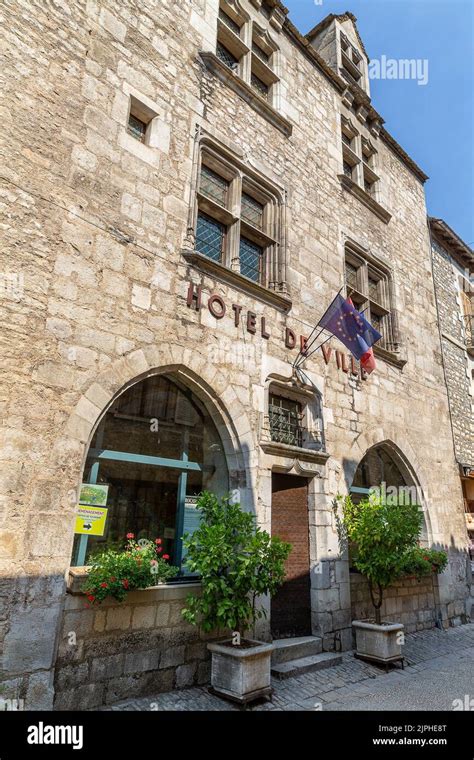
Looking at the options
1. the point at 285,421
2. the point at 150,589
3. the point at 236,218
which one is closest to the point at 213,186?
the point at 236,218

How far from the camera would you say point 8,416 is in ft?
11.9

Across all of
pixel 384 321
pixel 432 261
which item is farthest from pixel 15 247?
pixel 432 261

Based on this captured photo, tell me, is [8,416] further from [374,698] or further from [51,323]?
[374,698]

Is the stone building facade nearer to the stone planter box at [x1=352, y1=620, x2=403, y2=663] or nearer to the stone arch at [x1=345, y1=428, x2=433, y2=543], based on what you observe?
the stone arch at [x1=345, y1=428, x2=433, y2=543]

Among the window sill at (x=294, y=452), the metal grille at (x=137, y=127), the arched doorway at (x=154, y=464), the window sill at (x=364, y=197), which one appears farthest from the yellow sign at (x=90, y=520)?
the window sill at (x=364, y=197)

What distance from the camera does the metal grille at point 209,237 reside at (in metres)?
6.02

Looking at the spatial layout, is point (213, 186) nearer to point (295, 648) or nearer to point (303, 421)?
point (303, 421)

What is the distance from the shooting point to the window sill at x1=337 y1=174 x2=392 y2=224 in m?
8.93

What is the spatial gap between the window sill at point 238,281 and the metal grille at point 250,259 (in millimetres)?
478

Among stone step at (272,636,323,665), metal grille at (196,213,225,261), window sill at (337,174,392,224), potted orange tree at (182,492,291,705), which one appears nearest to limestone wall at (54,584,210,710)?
potted orange tree at (182,492,291,705)

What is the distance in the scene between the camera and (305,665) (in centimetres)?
502

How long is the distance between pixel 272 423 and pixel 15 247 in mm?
3622

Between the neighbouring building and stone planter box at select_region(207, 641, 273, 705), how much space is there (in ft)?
23.4

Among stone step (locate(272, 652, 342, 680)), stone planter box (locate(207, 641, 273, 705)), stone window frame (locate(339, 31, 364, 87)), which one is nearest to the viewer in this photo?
stone planter box (locate(207, 641, 273, 705))
